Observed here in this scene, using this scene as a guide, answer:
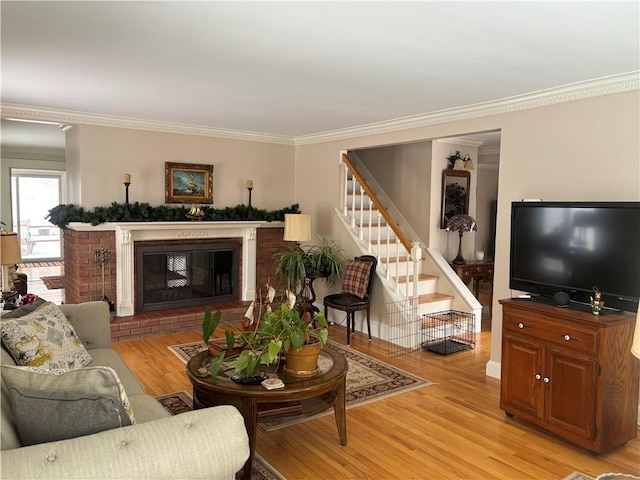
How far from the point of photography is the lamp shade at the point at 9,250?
371 cm

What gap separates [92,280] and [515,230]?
4.47 metres

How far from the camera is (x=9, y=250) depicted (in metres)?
Answer: 3.74

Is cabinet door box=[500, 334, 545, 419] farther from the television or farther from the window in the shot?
the window

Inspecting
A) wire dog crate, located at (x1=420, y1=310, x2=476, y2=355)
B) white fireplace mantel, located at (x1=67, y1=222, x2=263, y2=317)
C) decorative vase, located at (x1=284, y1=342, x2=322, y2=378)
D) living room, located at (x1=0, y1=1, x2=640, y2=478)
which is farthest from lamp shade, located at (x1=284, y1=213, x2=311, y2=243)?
decorative vase, located at (x1=284, y1=342, x2=322, y2=378)

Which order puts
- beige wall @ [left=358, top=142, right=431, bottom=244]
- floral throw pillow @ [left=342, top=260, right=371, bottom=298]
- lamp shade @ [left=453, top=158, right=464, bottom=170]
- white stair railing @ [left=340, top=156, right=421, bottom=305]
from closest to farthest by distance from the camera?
floral throw pillow @ [left=342, top=260, right=371, bottom=298] → white stair railing @ [left=340, top=156, right=421, bottom=305] → lamp shade @ [left=453, top=158, right=464, bottom=170] → beige wall @ [left=358, top=142, right=431, bottom=244]

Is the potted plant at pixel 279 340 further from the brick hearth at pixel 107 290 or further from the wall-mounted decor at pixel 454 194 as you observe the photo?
the wall-mounted decor at pixel 454 194

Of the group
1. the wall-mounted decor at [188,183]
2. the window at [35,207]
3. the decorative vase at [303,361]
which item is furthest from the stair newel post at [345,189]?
the window at [35,207]

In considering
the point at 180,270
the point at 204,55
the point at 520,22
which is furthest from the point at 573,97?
the point at 180,270

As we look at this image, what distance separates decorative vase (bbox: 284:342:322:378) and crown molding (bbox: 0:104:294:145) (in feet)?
13.0

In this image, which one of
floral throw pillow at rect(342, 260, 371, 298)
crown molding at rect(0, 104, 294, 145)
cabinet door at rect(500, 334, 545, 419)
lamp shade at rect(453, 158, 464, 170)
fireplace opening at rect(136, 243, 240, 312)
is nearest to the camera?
cabinet door at rect(500, 334, 545, 419)

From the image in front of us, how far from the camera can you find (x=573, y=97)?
375 cm

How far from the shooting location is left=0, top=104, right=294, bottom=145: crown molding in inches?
195

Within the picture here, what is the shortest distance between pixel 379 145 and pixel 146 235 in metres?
2.95

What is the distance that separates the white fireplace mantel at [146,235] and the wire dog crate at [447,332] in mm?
2503
